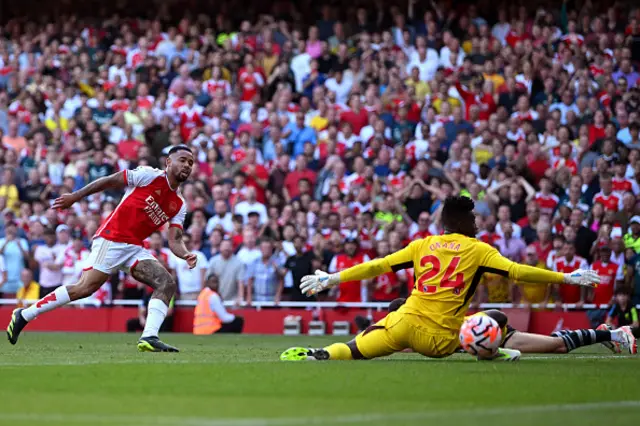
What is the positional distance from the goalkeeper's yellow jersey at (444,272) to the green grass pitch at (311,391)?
0.50m

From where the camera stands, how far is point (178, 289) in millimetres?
24469

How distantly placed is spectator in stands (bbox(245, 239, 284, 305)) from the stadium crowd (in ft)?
0.10

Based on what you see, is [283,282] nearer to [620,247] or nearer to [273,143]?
[273,143]

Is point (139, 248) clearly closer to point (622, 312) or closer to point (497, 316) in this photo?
point (497, 316)

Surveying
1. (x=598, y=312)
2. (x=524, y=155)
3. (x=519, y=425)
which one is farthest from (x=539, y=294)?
(x=519, y=425)

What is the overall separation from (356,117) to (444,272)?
13818mm

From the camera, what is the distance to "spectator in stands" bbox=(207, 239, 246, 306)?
78.2 feet

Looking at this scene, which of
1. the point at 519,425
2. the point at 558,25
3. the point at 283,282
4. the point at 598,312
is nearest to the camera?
the point at 519,425

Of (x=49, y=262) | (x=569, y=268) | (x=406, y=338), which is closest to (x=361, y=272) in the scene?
(x=406, y=338)

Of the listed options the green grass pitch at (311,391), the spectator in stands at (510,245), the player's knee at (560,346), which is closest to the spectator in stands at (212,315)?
the spectator in stands at (510,245)

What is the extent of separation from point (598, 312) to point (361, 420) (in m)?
14.2

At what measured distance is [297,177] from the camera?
25172 millimetres

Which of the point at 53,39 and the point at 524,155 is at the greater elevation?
the point at 53,39

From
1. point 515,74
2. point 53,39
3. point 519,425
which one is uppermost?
point 53,39
